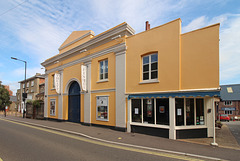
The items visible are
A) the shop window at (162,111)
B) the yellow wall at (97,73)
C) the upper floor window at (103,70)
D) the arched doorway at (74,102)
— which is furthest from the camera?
the arched doorway at (74,102)

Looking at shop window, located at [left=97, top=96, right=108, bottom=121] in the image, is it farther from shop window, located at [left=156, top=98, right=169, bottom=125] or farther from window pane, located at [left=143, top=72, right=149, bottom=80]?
shop window, located at [left=156, top=98, right=169, bottom=125]

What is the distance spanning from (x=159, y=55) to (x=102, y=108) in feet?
20.1

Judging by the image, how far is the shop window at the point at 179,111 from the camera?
27.3 ft

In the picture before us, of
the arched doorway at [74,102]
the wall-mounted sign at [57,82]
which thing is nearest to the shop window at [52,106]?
the wall-mounted sign at [57,82]

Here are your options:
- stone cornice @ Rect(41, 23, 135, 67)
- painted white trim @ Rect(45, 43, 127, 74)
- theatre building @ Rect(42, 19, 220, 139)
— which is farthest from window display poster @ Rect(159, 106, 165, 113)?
stone cornice @ Rect(41, 23, 135, 67)

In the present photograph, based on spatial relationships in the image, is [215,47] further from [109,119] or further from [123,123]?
[109,119]

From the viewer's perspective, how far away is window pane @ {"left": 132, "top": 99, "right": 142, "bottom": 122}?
9702mm

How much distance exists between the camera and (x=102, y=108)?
466 inches

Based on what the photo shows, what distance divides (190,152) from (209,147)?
1457 mm

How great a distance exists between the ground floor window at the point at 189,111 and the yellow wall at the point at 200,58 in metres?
0.91

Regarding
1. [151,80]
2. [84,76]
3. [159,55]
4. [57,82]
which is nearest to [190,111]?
[151,80]

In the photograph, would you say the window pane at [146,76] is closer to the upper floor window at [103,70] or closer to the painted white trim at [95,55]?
the painted white trim at [95,55]

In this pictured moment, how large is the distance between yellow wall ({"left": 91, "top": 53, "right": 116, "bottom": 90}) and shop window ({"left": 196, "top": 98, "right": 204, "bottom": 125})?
5.89m

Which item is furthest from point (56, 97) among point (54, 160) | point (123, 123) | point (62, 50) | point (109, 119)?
point (54, 160)
